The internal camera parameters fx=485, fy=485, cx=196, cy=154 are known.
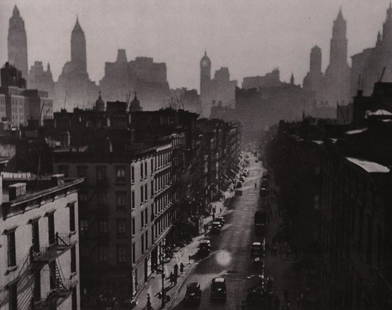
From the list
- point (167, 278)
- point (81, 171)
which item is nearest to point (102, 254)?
point (81, 171)

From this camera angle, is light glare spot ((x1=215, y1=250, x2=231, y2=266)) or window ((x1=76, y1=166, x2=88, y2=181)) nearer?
window ((x1=76, y1=166, x2=88, y2=181))

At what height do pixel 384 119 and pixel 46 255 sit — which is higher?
pixel 384 119

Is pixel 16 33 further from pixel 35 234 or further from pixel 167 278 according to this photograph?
pixel 167 278

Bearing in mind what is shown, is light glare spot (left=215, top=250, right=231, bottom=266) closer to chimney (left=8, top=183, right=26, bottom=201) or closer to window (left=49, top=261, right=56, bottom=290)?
window (left=49, top=261, right=56, bottom=290)

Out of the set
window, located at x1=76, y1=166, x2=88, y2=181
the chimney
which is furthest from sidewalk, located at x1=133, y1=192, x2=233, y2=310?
the chimney

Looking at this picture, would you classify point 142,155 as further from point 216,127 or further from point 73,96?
point 73,96

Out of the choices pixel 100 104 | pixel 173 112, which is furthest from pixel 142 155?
pixel 100 104

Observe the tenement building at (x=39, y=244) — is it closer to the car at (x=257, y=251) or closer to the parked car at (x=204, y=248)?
the parked car at (x=204, y=248)
